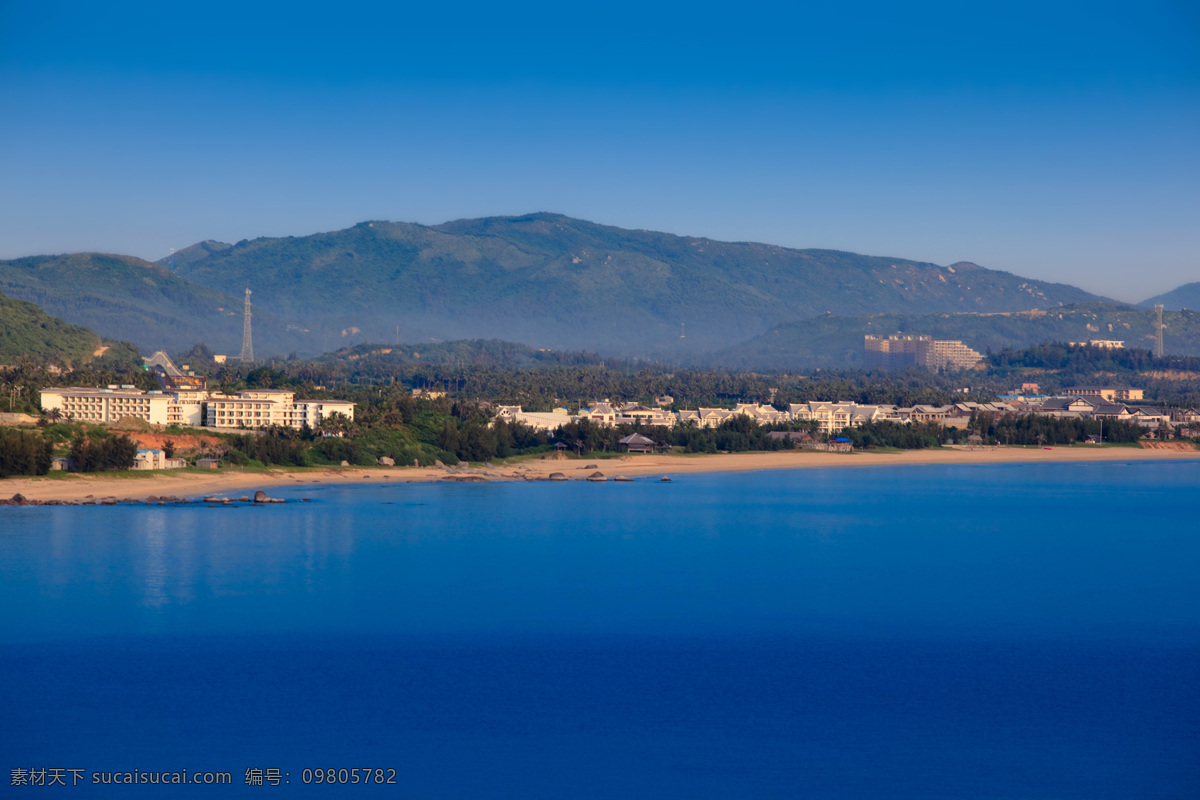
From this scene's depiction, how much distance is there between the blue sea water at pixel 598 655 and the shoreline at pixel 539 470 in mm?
2355

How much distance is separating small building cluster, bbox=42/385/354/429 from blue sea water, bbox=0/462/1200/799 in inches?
527

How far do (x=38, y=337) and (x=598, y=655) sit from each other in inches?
A: 2838

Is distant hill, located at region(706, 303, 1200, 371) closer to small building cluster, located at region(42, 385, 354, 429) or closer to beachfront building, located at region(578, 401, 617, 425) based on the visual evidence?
beachfront building, located at region(578, 401, 617, 425)

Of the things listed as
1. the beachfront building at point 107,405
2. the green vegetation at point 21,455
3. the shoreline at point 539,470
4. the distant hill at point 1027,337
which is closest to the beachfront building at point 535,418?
the shoreline at point 539,470

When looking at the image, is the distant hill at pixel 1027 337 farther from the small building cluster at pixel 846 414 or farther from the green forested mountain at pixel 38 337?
the green forested mountain at pixel 38 337

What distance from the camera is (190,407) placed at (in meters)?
46.7

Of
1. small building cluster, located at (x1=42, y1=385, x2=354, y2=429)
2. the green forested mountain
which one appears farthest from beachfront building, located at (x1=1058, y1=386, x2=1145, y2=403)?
the green forested mountain

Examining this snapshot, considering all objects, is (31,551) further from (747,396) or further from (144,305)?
(144,305)

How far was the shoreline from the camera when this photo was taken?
33500 millimetres

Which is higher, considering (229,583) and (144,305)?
(144,305)

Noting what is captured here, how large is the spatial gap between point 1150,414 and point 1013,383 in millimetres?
48290

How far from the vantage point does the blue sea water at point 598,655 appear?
1383 cm

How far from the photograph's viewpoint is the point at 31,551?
25344 millimetres

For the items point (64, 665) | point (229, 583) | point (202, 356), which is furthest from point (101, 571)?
point (202, 356)
